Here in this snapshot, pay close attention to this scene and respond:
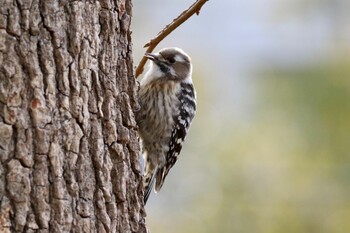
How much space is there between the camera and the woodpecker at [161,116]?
4430 mm

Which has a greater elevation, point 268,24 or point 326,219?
point 268,24

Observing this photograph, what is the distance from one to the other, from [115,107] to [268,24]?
949cm

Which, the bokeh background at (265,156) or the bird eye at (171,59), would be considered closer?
the bird eye at (171,59)

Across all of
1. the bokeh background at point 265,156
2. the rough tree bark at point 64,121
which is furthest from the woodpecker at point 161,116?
the bokeh background at point 265,156

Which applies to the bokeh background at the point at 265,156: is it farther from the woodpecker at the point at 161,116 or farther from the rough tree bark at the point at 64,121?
the rough tree bark at the point at 64,121

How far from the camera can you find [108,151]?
9.84 ft

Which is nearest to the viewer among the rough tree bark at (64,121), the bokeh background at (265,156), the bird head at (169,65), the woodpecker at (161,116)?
the rough tree bark at (64,121)

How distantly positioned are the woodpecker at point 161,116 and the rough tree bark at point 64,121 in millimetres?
1309

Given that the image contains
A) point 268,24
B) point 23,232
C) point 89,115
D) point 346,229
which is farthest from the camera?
point 268,24

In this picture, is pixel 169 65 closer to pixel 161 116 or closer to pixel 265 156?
pixel 161 116

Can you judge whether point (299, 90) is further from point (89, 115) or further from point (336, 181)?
point (89, 115)

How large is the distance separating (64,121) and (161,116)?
1.64m

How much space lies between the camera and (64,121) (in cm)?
283

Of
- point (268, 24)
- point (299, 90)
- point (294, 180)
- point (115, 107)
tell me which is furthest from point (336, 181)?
point (115, 107)
